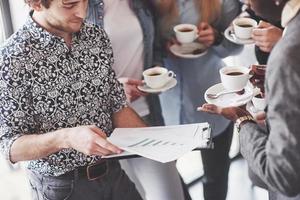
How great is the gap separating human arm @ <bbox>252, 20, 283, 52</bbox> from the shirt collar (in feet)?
2.37

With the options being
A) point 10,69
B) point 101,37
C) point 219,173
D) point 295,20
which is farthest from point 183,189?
point 295,20

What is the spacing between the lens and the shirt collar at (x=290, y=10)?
3.49 feet

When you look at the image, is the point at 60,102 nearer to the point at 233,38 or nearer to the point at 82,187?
the point at 82,187

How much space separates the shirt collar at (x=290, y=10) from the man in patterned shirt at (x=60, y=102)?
558 mm

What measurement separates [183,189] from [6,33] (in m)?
0.95

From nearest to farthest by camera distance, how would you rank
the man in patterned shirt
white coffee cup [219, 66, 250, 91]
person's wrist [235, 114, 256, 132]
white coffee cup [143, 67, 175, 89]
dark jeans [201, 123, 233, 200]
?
person's wrist [235, 114, 256, 132], the man in patterned shirt, white coffee cup [219, 66, 250, 91], white coffee cup [143, 67, 175, 89], dark jeans [201, 123, 233, 200]

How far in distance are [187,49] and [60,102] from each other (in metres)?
0.67

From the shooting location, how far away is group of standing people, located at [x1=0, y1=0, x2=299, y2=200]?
1.39 m

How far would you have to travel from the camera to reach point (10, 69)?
1376mm

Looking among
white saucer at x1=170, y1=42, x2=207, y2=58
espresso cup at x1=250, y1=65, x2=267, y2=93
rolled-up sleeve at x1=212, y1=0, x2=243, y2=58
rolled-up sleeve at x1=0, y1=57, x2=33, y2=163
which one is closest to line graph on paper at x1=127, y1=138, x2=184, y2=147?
rolled-up sleeve at x1=0, y1=57, x2=33, y2=163

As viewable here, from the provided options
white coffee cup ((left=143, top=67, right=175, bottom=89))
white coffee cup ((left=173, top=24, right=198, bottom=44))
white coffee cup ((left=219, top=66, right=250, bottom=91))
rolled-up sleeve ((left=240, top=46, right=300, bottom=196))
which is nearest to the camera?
rolled-up sleeve ((left=240, top=46, right=300, bottom=196))

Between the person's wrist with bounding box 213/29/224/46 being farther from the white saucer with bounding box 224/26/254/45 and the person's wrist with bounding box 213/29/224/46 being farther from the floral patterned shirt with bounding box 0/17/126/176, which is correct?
the floral patterned shirt with bounding box 0/17/126/176

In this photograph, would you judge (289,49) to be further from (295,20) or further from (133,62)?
(133,62)

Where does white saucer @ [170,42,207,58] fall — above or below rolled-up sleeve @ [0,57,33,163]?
below
